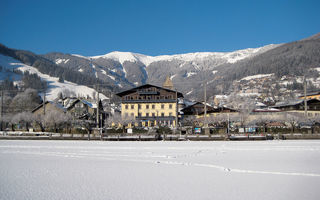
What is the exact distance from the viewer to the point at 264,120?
2554 inches

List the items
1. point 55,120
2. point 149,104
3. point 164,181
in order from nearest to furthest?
point 164,181, point 55,120, point 149,104

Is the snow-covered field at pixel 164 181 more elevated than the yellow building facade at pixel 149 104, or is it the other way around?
the yellow building facade at pixel 149 104

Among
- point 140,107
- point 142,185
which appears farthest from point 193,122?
point 142,185

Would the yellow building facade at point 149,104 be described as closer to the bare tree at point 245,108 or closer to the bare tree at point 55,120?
the bare tree at point 245,108

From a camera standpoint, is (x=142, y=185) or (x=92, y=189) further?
(x=142, y=185)

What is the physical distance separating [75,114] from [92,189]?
80.8m

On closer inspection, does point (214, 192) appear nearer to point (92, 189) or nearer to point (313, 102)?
point (92, 189)

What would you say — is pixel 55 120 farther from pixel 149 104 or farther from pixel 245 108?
pixel 245 108

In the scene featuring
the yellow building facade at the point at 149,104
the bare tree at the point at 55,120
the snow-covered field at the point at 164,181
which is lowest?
the snow-covered field at the point at 164,181

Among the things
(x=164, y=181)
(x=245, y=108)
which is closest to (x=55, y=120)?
(x=245, y=108)

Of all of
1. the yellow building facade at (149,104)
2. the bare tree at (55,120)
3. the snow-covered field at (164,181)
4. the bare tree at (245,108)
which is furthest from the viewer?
the yellow building facade at (149,104)

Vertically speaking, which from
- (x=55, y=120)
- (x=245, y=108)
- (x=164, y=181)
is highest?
(x=245, y=108)

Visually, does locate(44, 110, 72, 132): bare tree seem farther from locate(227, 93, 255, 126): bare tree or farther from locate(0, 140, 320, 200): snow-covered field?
locate(0, 140, 320, 200): snow-covered field

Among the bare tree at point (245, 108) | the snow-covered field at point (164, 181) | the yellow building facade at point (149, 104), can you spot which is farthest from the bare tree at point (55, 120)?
the snow-covered field at point (164, 181)
